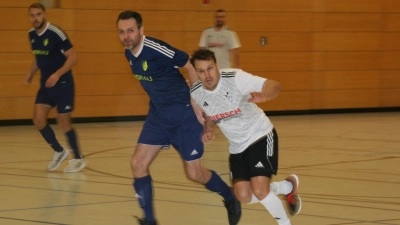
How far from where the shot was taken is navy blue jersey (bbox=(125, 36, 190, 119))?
541cm

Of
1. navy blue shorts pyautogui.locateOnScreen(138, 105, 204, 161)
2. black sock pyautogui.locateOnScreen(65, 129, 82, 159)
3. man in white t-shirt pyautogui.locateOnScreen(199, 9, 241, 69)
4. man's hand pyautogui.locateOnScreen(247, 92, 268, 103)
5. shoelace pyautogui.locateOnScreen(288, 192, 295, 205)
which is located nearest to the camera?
man's hand pyautogui.locateOnScreen(247, 92, 268, 103)

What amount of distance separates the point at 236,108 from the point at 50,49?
3677mm

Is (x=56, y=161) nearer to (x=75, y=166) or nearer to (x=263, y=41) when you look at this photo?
(x=75, y=166)

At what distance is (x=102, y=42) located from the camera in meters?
13.7

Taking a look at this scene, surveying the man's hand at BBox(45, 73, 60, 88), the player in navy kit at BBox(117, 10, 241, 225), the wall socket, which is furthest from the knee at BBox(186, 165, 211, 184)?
the wall socket

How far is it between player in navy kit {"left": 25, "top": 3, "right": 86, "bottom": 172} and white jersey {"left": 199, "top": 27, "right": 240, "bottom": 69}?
348 cm

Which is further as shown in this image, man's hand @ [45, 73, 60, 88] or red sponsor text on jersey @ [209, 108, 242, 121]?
man's hand @ [45, 73, 60, 88]

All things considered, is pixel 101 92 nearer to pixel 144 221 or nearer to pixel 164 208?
pixel 164 208

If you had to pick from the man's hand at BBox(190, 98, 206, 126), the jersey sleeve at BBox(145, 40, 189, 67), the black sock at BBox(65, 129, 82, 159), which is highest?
the jersey sleeve at BBox(145, 40, 189, 67)

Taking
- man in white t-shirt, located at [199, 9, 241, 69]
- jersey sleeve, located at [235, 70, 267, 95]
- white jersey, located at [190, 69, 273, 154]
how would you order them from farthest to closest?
1. man in white t-shirt, located at [199, 9, 241, 69]
2. white jersey, located at [190, 69, 273, 154]
3. jersey sleeve, located at [235, 70, 267, 95]

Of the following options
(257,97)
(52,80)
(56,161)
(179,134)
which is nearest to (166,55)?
(179,134)

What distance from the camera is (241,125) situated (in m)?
5.18

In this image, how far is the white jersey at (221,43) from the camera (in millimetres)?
11305

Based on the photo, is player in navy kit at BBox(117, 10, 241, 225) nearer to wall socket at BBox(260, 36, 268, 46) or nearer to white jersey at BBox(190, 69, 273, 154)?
white jersey at BBox(190, 69, 273, 154)
